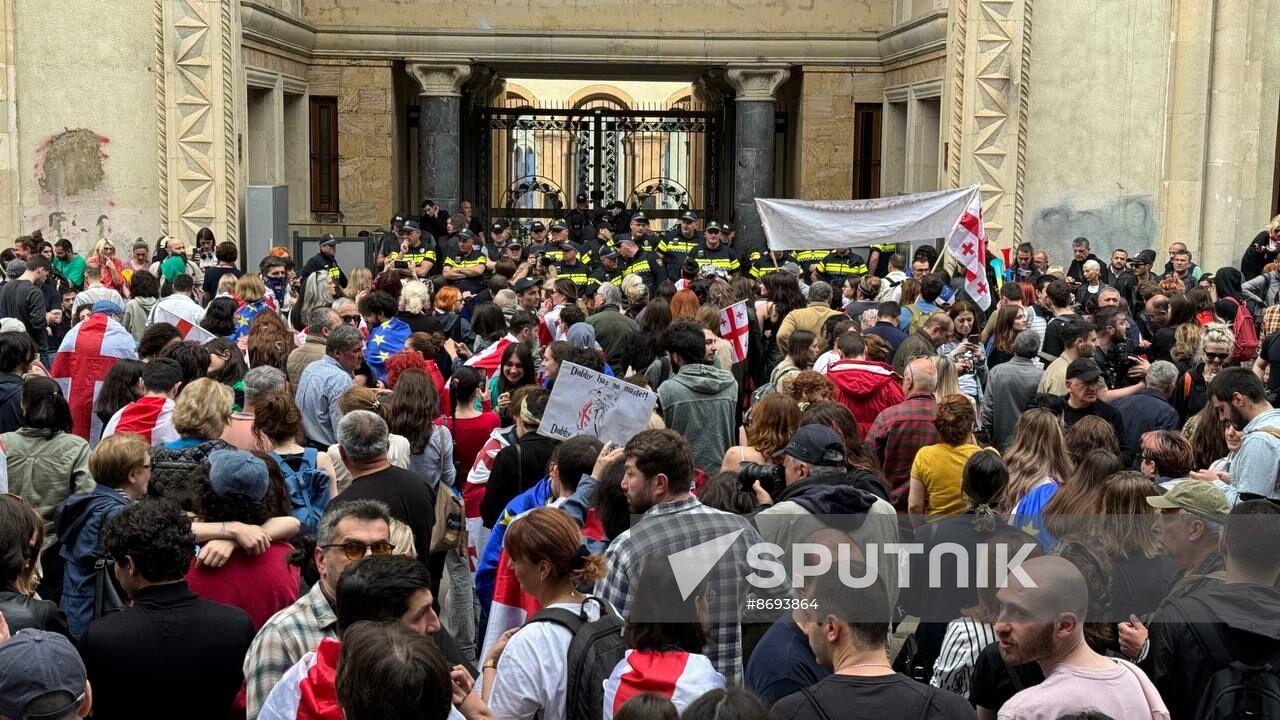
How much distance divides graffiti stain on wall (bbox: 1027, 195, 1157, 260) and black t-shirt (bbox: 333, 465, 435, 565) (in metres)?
14.0

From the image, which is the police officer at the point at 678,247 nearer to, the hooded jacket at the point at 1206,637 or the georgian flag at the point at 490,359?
the georgian flag at the point at 490,359

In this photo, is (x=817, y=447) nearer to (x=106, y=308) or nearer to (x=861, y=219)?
(x=106, y=308)

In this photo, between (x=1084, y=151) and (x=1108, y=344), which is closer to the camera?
(x=1108, y=344)

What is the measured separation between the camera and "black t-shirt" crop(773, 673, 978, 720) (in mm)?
3980

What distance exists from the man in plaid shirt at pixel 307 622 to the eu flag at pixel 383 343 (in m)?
5.41

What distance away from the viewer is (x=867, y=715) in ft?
13.0

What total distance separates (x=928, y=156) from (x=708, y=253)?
230 inches

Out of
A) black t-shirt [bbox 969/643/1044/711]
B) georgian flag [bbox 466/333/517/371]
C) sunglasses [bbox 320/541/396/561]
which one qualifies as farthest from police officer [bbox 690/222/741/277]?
black t-shirt [bbox 969/643/1044/711]

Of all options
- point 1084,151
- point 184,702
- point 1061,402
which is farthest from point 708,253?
point 184,702

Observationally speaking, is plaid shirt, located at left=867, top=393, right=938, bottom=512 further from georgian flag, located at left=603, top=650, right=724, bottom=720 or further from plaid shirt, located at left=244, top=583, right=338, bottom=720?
plaid shirt, located at left=244, top=583, right=338, bottom=720

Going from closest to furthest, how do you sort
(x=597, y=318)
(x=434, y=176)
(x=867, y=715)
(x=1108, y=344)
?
(x=867, y=715) < (x=1108, y=344) < (x=597, y=318) < (x=434, y=176)

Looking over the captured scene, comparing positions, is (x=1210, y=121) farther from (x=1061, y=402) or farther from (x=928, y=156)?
(x=1061, y=402)

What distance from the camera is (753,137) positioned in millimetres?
23672

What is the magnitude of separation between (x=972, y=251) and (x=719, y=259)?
449 centimetres
